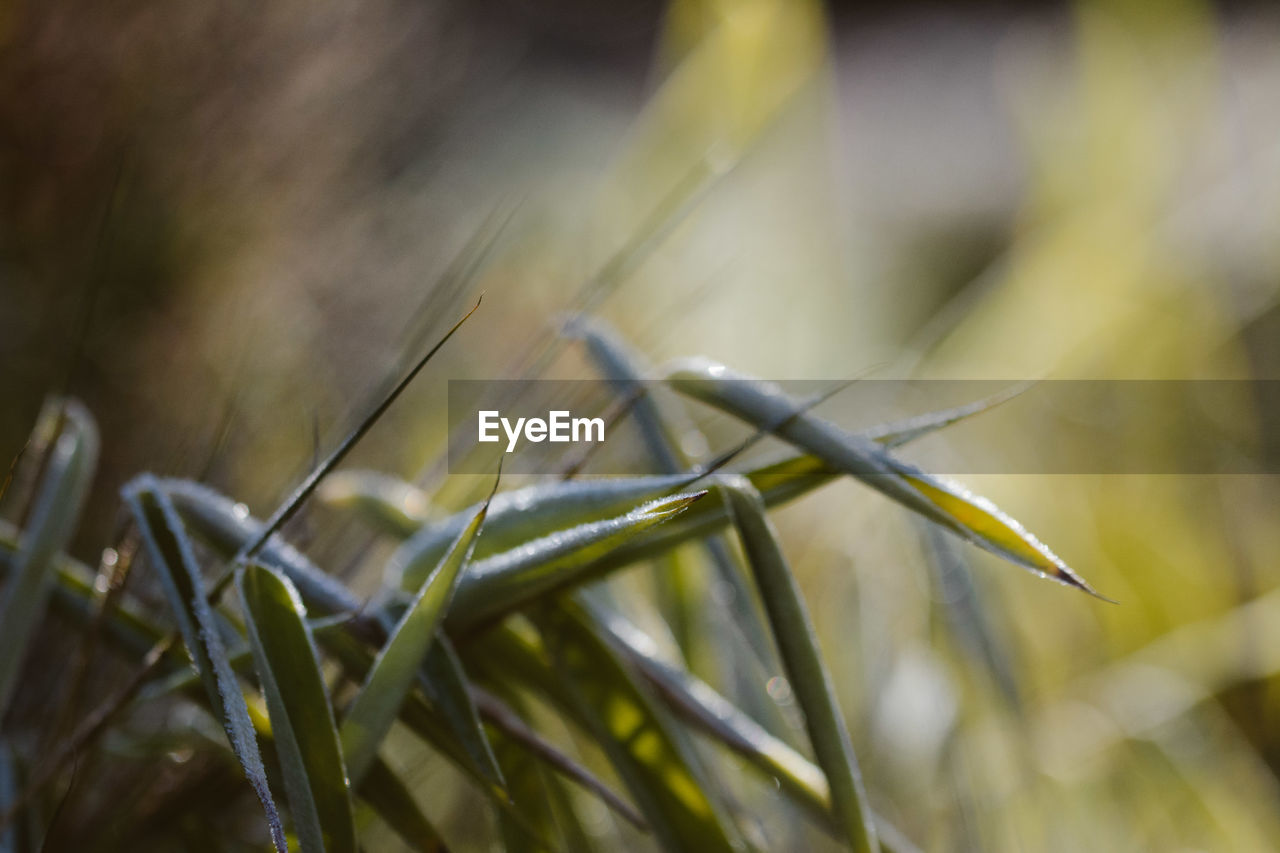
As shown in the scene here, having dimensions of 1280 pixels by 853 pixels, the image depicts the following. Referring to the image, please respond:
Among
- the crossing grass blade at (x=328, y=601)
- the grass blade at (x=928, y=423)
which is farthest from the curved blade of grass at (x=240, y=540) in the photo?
the grass blade at (x=928, y=423)

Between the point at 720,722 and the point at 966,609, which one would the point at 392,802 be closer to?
the point at 720,722

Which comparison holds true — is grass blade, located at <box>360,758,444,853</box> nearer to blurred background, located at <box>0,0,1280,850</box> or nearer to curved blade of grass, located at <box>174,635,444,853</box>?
curved blade of grass, located at <box>174,635,444,853</box>

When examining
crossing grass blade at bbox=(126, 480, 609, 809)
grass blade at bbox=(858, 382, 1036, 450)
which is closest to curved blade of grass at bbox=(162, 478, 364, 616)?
crossing grass blade at bbox=(126, 480, 609, 809)

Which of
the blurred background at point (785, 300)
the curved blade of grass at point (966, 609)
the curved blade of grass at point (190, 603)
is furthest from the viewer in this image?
the blurred background at point (785, 300)

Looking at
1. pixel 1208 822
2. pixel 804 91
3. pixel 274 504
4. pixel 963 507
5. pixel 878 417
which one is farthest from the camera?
pixel 804 91

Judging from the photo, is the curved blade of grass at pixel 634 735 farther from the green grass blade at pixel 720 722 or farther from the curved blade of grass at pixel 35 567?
the curved blade of grass at pixel 35 567

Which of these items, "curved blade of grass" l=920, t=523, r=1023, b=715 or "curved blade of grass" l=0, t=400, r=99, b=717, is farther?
"curved blade of grass" l=920, t=523, r=1023, b=715

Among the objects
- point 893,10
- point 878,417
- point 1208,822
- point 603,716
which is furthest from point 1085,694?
point 893,10

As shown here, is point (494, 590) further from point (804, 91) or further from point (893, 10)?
point (893, 10)
